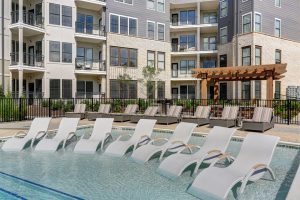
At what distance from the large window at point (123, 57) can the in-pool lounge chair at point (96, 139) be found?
2172cm

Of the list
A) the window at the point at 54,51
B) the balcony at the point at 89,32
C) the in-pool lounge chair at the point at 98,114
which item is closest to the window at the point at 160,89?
the balcony at the point at 89,32

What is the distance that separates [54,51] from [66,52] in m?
1.21

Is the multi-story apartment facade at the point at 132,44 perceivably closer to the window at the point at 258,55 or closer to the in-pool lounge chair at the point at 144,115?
the window at the point at 258,55

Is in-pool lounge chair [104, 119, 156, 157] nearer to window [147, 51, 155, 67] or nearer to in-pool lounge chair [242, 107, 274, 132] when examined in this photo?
in-pool lounge chair [242, 107, 274, 132]

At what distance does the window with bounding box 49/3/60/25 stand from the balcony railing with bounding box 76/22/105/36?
2187 mm

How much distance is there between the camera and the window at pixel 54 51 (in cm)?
2914

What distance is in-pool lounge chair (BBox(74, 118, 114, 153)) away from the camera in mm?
10211

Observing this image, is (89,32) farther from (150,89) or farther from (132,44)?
(150,89)

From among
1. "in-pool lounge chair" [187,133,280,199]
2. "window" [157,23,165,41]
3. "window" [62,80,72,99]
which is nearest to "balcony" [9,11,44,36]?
"window" [62,80,72,99]

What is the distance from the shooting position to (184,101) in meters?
24.0

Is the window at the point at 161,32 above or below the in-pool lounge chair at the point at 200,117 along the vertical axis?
above

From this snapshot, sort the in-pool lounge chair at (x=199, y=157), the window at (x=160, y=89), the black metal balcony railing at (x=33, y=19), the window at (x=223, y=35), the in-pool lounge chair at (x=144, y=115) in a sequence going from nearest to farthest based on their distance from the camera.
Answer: the in-pool lounge chair at (x=199, y=157) → the in-pool lounge chair at (x=144, y=115) → the black metal balcony railing at (x=33, y=19) → the window at (x=223, y=35) → the window at (x=160, y=89)

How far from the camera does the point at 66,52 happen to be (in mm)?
30078

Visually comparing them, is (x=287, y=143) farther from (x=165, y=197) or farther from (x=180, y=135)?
(x=165, y=197)
